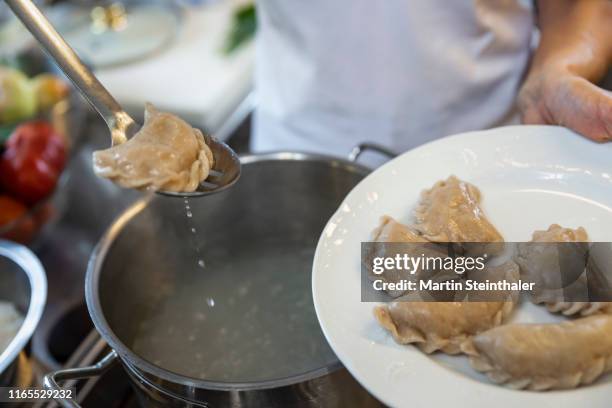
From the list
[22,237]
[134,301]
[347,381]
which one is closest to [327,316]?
[347,381]

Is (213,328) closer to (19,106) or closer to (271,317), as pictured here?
(271,317)

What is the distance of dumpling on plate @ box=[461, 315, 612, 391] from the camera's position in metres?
0.73

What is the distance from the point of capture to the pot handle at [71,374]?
81 centimetres

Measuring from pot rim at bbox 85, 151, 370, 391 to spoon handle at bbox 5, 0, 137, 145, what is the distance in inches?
8.3

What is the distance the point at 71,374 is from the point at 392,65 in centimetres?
84

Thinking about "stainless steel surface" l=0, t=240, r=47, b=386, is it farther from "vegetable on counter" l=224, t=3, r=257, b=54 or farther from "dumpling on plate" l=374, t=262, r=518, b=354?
"vegetable on counter" l=224, t=3, r=257, b=54

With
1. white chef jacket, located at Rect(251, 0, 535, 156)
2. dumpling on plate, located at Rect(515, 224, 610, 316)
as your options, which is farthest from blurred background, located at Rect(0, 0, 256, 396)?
dumpling on plate, located at Rect(515, 224, 610, 316)

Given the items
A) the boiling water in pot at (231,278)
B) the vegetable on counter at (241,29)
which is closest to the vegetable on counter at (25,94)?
the vegetable on counter at (241,29)

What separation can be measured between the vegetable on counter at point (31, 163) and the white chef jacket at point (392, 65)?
0.56m

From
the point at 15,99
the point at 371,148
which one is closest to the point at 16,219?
the point at 15,99

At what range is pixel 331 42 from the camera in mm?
1277

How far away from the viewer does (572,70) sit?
1121 millimetres

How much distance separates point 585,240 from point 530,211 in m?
0.10

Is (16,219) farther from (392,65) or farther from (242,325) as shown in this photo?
(392,65)
